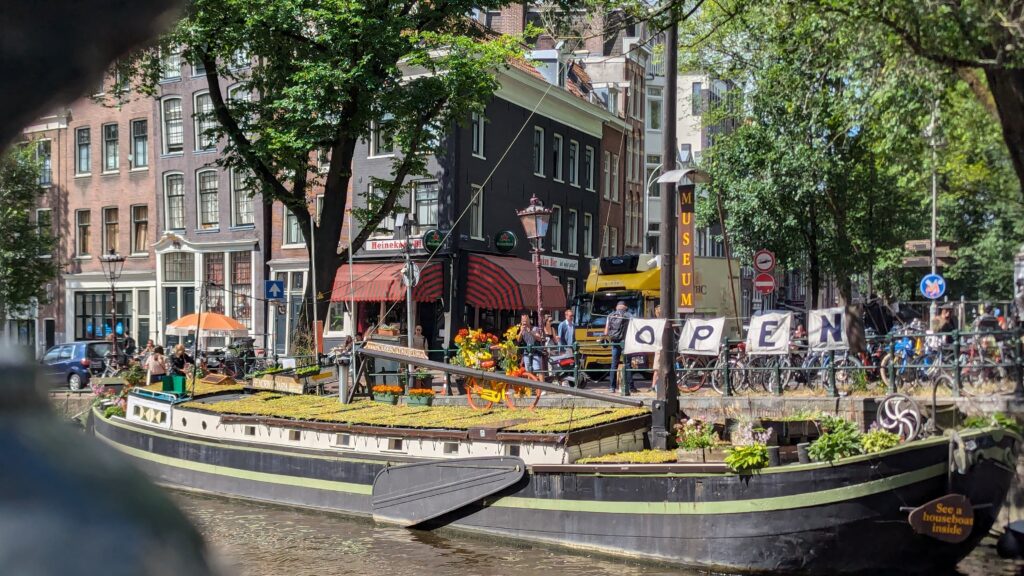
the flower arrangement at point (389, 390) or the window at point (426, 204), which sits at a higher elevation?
the window at point (426, 204)

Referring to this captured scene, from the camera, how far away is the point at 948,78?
13195 millimetres

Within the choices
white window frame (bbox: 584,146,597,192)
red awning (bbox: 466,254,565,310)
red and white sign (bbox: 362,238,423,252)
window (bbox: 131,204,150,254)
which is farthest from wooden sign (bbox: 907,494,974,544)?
white window frame (bbox: 584,146,597,192)

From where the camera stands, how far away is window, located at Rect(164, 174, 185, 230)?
3731cm

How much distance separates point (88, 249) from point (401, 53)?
18724 mm

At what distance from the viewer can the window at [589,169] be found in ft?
139

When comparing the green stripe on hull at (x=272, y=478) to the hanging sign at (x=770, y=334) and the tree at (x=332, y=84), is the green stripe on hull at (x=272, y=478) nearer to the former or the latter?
the tree at (x=332, y=84)

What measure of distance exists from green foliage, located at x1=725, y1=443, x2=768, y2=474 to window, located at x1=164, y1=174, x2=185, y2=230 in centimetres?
2957

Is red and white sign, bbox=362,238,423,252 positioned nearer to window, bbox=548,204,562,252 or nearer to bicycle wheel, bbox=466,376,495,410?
window, bbox=548,204,562,252

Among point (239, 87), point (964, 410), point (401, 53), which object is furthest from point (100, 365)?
point (964, 410)

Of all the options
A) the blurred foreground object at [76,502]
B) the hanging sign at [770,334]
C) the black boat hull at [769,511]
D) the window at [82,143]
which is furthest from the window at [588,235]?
the blurred foreground object at [76,502]

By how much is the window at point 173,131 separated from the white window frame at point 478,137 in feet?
31.3

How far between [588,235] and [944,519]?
31.2m

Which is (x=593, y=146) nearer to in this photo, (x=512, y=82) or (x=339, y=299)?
(x=512, y=82)

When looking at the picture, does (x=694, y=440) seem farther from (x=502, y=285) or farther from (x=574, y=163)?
(x=574, y=163)
